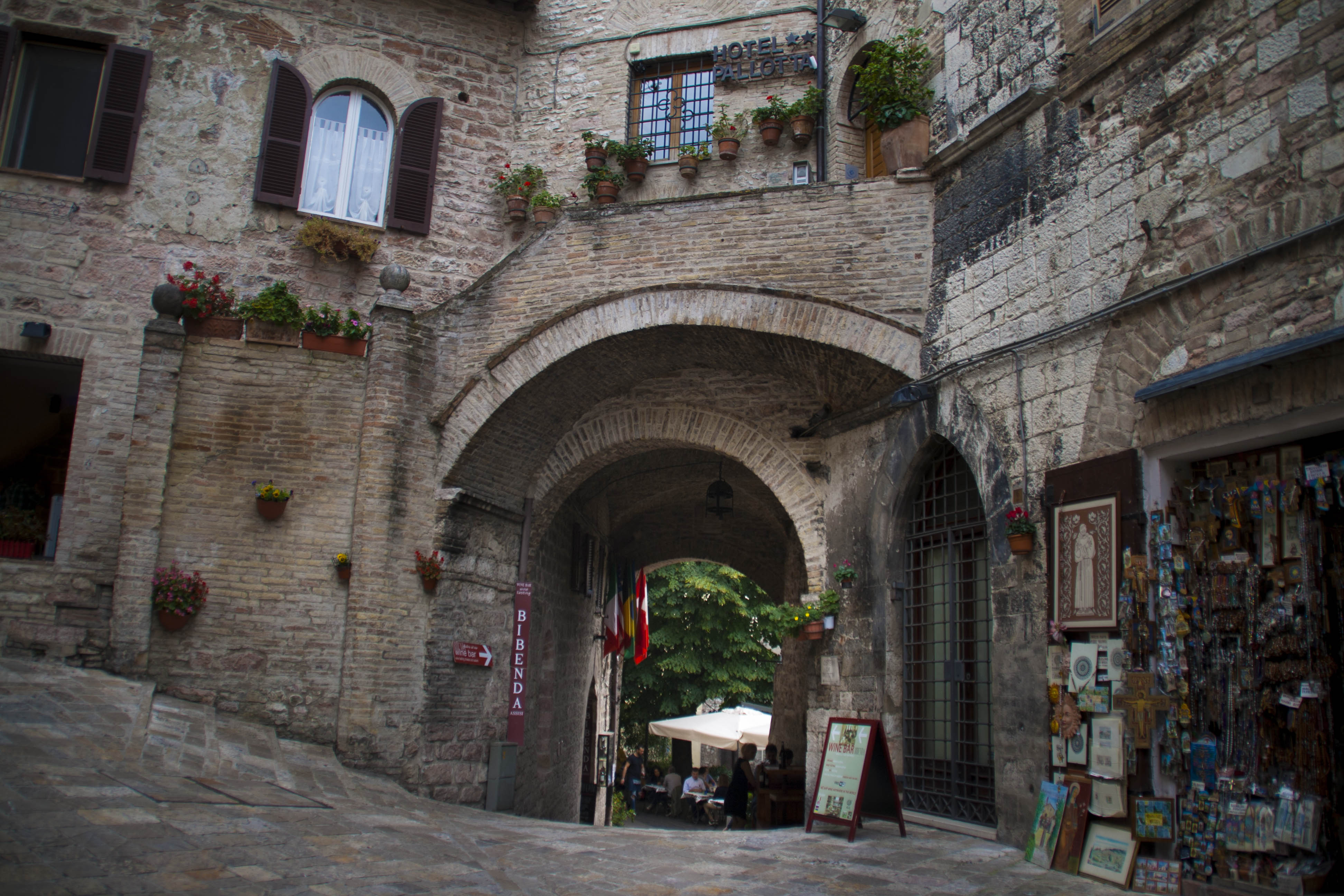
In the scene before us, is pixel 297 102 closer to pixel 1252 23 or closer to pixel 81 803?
pixel 81 803

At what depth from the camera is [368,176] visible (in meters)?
10.1

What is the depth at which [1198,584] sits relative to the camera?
16.8 feet

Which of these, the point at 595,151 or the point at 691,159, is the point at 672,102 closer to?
the point at 691,159

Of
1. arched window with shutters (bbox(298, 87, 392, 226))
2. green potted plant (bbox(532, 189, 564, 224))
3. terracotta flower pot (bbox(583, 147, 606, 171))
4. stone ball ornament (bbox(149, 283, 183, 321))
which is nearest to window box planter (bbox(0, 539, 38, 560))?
stone ball ornament (bbox(149, 283, 183, 321))

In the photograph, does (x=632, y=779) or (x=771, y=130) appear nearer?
(x=771, y=130)

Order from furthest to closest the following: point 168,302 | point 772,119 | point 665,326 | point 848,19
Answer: point 772,119, point 848,19, point 168,302, point 665,326

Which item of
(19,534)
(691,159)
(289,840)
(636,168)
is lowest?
(289,840)

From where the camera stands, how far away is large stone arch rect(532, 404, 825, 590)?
9195 millimetres

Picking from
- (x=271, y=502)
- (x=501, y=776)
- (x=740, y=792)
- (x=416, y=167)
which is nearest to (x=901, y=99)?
(x=416, y=167)

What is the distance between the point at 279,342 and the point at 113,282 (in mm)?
1801

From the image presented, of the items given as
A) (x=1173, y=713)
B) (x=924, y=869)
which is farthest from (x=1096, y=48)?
(x=924, y=869)

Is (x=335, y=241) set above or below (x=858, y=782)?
above

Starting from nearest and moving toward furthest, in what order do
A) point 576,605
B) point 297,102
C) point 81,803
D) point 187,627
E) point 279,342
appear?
point 81,803 < point 187,627 < point 279,342 < point 297,102 < point 576,605

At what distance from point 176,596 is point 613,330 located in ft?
13.8
